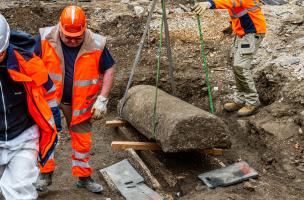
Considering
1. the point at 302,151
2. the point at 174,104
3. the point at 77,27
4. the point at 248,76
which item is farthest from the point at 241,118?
the point at 77,27

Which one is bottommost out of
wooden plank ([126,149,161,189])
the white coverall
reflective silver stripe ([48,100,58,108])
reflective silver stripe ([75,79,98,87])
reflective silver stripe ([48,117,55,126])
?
wooden plank ([126,149,161,189])

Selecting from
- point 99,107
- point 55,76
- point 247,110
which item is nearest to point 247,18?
point 247,110

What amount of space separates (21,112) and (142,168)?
1.97 meters

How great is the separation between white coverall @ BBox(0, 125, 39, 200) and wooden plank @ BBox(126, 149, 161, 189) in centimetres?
169

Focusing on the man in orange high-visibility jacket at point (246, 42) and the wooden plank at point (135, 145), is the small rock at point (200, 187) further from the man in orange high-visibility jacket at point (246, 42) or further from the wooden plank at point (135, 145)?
the man in orange high-visibility jacket at point (246, 42)

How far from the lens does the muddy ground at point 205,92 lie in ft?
17.4

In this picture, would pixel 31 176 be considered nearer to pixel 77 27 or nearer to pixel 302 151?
pixel 77 27

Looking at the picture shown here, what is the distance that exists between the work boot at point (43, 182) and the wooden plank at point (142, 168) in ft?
3.44

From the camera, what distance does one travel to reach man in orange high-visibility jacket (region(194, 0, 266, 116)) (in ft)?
20.9

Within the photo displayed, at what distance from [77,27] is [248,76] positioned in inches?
114

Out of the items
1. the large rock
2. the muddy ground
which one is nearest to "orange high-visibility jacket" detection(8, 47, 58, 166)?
the muddy ground

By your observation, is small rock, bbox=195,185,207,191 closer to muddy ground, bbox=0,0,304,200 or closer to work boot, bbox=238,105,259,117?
muddy ground, bbox=0,0,304,200

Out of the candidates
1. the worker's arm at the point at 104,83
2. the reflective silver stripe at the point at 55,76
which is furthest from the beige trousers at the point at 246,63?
the reflective silver stripe at the point at 55,76

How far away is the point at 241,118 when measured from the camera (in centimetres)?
677
